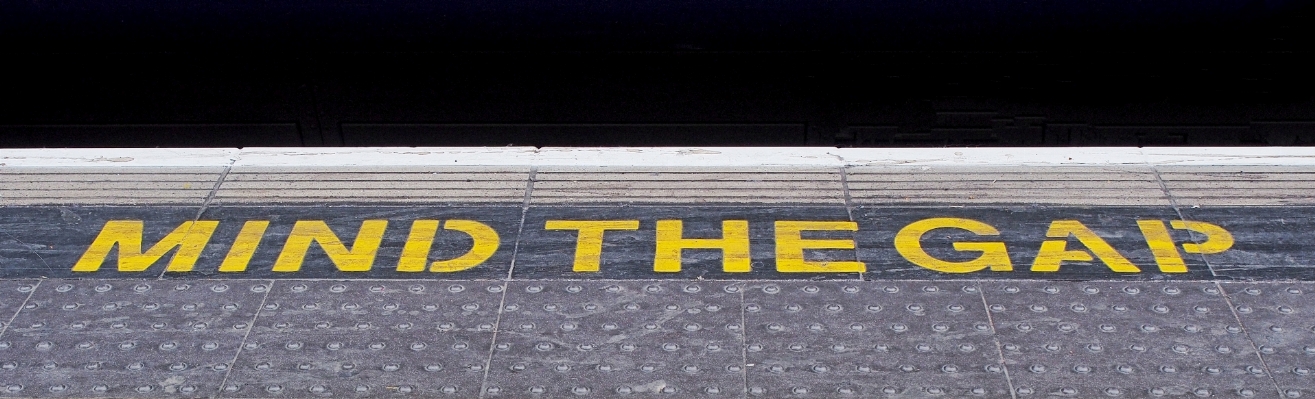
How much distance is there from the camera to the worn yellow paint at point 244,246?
3.71m

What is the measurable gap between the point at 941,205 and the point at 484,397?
6.75 feet

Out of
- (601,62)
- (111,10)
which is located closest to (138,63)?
(111,10)

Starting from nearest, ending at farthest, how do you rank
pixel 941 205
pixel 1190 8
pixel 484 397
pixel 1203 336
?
pixel 484 397 → pixel 1203 336 → pixel 941 205 → pixel 1190 8

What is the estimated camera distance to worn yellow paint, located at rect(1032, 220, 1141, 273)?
11.9 ft

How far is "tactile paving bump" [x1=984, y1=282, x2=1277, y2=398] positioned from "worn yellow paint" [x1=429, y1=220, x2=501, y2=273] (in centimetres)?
169

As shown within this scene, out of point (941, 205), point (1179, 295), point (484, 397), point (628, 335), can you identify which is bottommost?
point (484, 397)

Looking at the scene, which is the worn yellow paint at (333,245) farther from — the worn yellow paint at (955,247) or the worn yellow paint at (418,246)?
the worn yellow paint at (955,247)

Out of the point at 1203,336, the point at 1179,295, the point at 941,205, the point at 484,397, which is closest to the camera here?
the point at 484,397

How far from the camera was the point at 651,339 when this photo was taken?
3.19 metres

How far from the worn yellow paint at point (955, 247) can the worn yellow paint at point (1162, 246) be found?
0.50 meters

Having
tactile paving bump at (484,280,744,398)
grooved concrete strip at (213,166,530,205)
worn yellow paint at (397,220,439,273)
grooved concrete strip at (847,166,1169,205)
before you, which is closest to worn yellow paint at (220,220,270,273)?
grooved concrete strip at (213,166,530,205)

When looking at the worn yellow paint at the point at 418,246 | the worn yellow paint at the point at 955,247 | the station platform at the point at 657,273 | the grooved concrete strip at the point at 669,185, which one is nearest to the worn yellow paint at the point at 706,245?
the station platform at the point at 657,273

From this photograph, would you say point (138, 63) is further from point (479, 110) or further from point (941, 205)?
point (941, 205)

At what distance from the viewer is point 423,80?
5.33m
